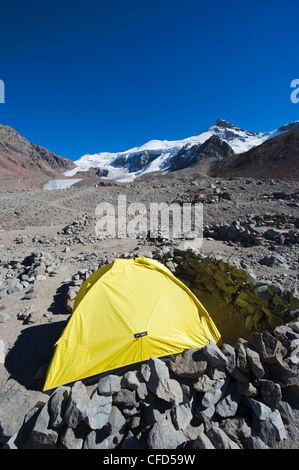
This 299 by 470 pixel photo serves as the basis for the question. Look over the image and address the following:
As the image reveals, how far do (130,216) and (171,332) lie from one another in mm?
14491

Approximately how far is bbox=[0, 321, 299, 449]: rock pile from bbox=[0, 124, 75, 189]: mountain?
8074 centimetres

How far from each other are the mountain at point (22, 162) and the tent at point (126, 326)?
79439 millimetres

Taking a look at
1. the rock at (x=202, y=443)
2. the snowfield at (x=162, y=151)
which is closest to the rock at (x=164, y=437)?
the rock at (x=202, y=443)

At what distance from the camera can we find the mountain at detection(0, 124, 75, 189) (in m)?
80.7

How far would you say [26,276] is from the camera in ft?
24.3

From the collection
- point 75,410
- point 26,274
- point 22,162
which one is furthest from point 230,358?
point 22,162

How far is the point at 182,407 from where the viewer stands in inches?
109

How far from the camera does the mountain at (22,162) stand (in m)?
80.7

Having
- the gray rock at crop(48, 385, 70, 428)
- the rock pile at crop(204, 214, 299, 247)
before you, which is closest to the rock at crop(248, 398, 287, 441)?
the gray rock at crop(48, 385, 70, 428)

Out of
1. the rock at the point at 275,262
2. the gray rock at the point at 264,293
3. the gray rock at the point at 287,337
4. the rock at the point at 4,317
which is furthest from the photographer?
the rock at the point at 275,262

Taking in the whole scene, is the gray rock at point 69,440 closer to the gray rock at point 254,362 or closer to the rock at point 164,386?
the rock at point 164,386

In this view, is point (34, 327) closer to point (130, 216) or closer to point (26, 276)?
point (26, 276)

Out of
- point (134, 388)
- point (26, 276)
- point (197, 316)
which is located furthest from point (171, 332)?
point (26, 276)

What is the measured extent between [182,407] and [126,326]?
1.38m
